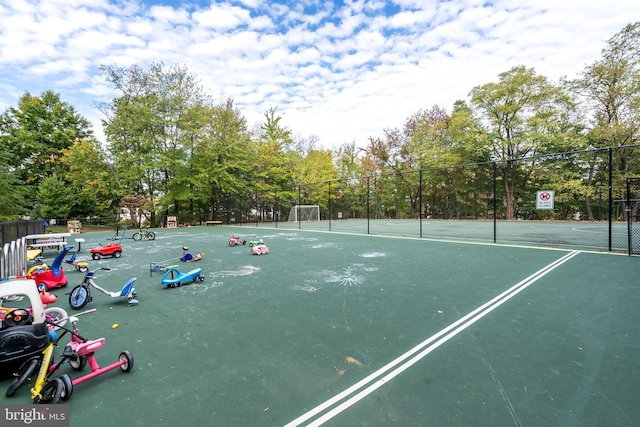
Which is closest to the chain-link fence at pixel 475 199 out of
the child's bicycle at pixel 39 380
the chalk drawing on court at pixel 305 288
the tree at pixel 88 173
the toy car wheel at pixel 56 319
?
the tree at pixel 88 173

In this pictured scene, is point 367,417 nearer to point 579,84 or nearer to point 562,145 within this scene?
point 562,145

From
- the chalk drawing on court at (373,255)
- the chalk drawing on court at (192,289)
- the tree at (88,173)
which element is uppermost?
the tree at (88,173)

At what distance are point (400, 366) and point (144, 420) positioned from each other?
2004 mm

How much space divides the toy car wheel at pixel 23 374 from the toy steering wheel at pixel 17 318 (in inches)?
19.1

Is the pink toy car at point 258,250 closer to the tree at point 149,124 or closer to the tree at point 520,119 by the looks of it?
the tree at point 149,124

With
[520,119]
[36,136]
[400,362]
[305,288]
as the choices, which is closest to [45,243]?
[305,288]

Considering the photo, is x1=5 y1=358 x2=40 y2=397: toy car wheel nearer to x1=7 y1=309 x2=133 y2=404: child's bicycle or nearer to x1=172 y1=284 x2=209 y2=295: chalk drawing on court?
x1=7 y1=309 x2=133 y2=404: child's bicycle

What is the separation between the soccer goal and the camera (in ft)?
85.5

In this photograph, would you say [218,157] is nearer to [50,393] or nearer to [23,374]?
[23,374]

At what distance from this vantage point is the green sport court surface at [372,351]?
1.94 meters

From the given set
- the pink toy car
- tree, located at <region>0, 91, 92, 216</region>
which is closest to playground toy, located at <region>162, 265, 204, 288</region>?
the pink toy car

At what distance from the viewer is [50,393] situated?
2008 millimetres

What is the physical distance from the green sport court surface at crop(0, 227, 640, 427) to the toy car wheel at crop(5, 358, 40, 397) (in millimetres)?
81

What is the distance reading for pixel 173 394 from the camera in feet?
7.04
